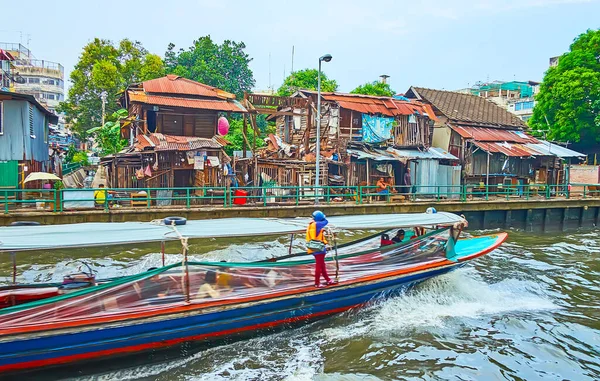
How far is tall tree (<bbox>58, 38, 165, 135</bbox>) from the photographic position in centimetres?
3188

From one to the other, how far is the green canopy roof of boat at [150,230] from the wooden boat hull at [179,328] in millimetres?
1173

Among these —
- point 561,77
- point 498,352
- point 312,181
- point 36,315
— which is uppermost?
point 561,77

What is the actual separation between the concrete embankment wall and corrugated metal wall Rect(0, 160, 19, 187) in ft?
17.8

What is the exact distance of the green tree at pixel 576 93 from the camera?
3045 centimetres

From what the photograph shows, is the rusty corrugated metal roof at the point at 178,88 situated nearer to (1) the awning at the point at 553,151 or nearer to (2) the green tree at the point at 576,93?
(1) the awning at the point at 553,151

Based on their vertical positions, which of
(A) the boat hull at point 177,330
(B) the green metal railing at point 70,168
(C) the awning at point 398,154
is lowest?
(A) the boat hull at point 177,330

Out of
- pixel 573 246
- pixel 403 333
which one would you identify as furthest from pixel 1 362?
pixel 573 246

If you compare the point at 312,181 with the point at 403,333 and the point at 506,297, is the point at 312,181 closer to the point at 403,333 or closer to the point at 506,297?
the point at 506,297

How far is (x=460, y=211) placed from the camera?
20609 millimetres

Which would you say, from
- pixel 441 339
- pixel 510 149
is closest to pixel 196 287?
pixel 441 339

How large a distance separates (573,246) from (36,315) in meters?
18.4

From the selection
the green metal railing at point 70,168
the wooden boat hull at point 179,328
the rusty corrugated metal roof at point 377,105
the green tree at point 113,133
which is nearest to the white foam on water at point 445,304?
the wooden boat hull at point 179,328

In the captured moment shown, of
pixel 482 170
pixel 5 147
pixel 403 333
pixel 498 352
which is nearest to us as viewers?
pixel 498 352

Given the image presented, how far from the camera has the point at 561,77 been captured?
3159 centimetres
